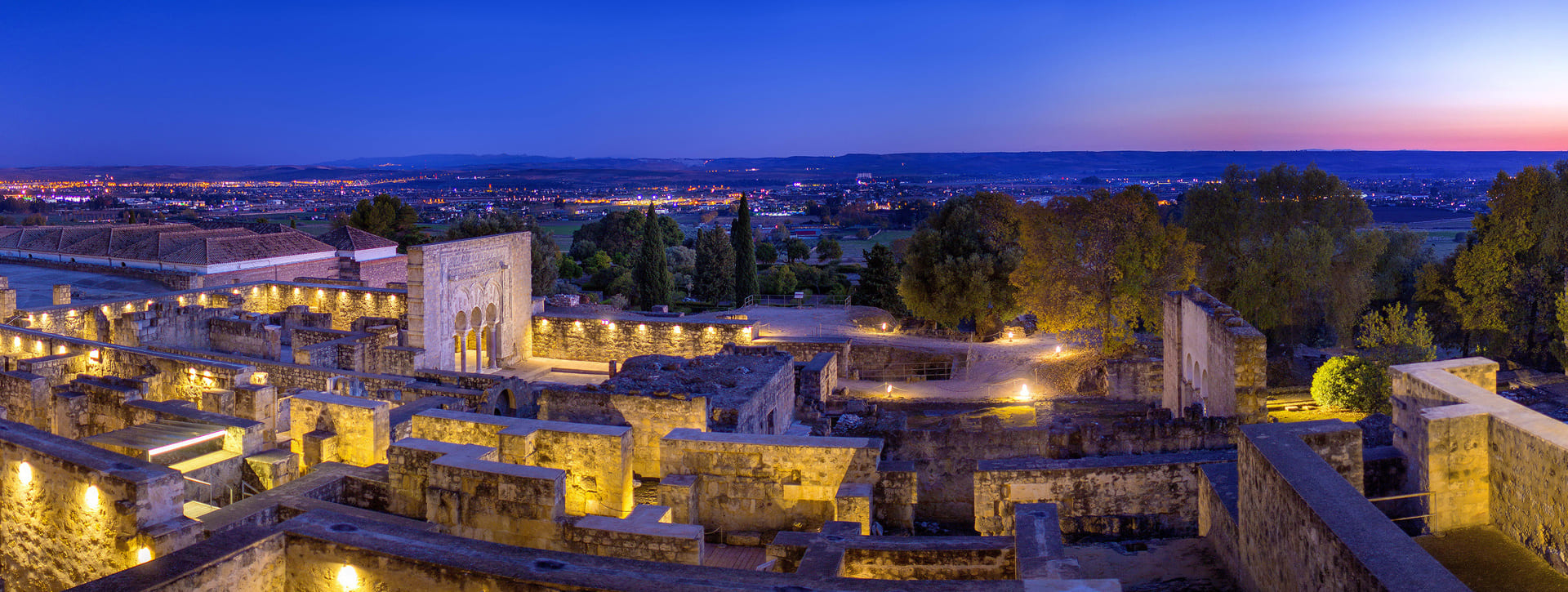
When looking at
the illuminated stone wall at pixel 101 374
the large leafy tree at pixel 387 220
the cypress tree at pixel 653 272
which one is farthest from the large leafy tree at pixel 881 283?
the large leafy tree at pixel 387 220

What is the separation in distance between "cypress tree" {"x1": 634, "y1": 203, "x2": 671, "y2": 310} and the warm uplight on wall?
1288 inches

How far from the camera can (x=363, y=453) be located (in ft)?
39.6

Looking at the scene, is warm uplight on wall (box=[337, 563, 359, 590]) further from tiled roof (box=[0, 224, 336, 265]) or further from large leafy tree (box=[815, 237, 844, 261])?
large leafy tree (box=[815, 237, 844, 261])

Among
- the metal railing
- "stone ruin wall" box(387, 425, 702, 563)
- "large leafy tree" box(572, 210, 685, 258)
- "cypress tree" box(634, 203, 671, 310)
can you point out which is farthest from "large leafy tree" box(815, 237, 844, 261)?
"stone ruin wall" box(387, 425, 702, 563)

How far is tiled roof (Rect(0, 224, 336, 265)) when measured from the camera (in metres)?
35.1

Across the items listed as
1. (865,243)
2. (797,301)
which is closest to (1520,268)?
(797,301)

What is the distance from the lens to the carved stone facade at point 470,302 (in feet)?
76.1

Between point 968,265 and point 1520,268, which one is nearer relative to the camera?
point 1520,268

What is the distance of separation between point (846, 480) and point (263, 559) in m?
5.87

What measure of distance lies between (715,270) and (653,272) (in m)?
5.25

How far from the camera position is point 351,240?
41.4 metres

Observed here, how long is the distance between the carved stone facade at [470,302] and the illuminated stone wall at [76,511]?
12.1 meters

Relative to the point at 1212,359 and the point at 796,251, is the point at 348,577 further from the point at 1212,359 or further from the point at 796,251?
the point at 796,251

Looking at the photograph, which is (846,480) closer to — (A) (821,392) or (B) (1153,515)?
(B) (1153,515)
